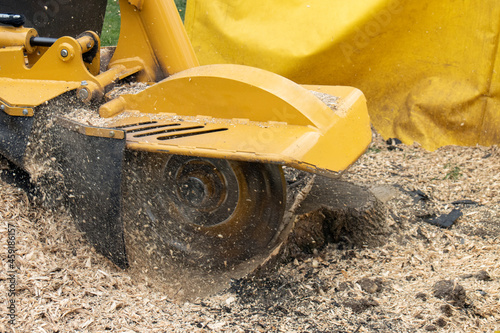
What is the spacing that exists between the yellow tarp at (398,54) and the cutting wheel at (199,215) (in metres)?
1.92

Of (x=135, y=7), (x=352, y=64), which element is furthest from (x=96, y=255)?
(x=352, y=64)

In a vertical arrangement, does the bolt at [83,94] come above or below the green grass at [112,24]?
above

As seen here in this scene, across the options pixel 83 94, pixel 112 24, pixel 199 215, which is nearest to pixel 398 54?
pixel 199 215

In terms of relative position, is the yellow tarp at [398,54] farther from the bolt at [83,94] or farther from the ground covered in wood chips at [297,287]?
the bolt at [83,94]

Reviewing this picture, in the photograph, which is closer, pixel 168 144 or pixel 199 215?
pixel 168 144

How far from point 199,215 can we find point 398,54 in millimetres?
2231

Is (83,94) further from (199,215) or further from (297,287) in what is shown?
(297,287)

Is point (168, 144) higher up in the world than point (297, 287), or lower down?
higher up

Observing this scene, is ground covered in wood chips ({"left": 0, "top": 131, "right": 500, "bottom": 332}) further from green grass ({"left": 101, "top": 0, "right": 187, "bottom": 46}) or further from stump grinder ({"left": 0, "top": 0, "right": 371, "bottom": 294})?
green grass ({"left": 101, "top": 0, "right": 187, "bottom": 46})

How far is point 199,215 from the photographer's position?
2590mm

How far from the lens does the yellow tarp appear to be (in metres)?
3.72

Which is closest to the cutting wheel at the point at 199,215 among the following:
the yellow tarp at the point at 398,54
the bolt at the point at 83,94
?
the bolt at the point at 83,94

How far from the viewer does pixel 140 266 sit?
2.53 metres

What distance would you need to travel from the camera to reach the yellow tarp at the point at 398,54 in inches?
147
